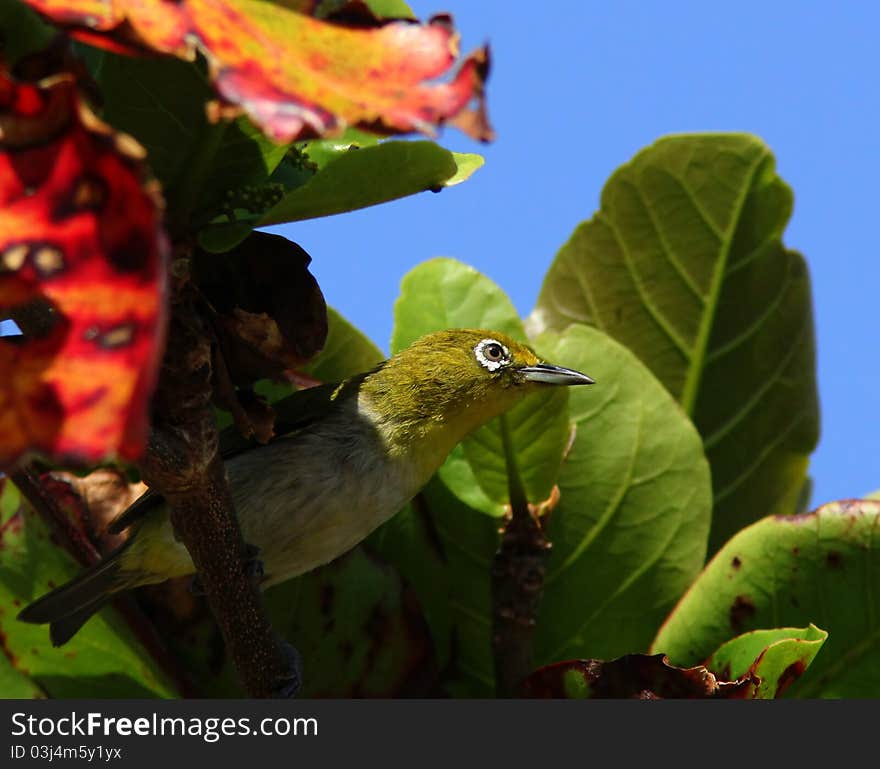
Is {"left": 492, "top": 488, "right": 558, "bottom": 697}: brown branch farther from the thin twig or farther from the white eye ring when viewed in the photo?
the white eye ring

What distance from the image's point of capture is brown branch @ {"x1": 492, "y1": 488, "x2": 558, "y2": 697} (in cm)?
216

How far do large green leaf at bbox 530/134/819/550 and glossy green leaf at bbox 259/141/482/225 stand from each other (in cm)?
133

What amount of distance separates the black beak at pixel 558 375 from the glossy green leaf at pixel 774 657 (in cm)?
66

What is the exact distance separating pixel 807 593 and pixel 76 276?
1650 mm

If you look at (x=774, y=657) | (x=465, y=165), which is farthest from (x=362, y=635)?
(x=465, y=165)

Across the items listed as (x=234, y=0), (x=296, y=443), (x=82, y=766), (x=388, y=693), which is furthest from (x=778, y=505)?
(x=234, y=0)

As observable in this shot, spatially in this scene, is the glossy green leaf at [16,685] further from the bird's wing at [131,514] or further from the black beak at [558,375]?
the black beak at [558,375]

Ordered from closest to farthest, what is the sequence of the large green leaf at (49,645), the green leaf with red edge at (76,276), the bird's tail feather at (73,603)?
the green leaf with red edge at (76,276)
the bird's tail feather at (73,603)
the large green leaf at (49,645)

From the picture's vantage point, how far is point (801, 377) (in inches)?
104

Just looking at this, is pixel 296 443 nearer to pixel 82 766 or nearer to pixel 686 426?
pixel 686 426

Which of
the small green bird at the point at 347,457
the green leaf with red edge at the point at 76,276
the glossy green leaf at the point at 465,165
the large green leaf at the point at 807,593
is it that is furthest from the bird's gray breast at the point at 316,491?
the green leaf with red edge at the point at 76,276

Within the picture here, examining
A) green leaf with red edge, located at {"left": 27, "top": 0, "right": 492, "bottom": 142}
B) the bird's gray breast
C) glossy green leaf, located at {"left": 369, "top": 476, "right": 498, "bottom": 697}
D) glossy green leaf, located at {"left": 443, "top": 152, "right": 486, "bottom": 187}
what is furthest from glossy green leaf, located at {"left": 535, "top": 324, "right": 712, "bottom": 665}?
green leaf with red edge, located at {"left": 27, "top": 0, "right": 492, "bottom": 142}

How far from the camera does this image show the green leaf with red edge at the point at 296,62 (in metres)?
0.67

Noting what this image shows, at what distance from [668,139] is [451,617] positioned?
1.09 meters
